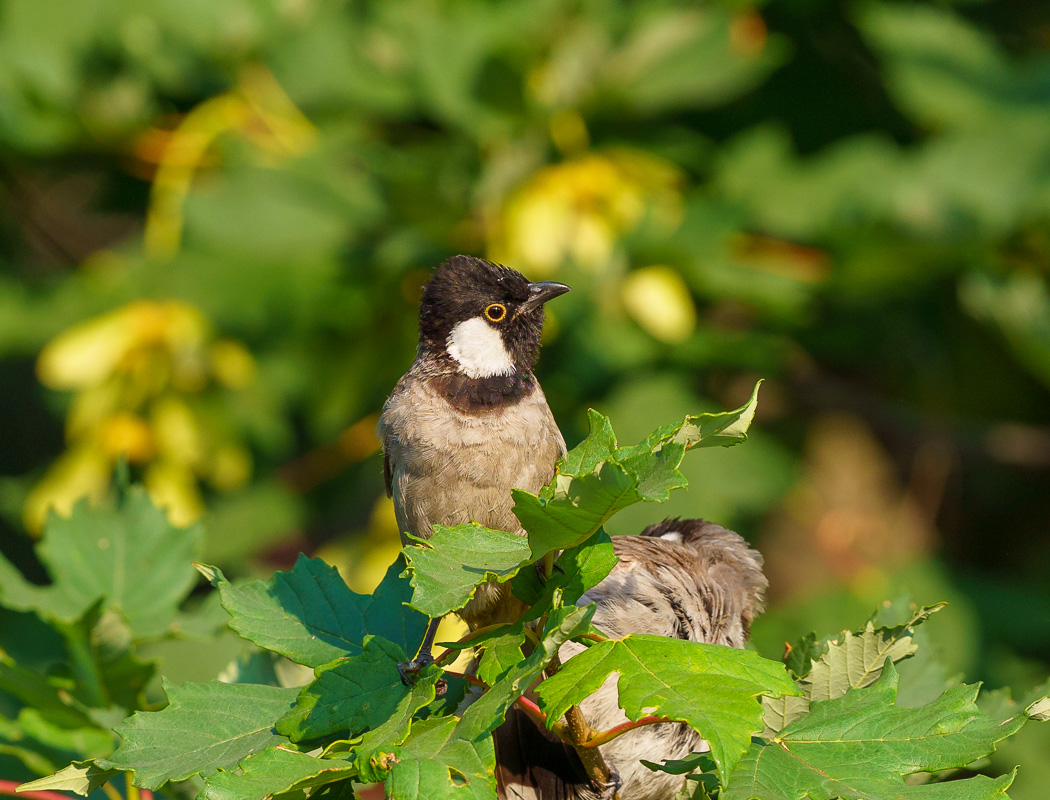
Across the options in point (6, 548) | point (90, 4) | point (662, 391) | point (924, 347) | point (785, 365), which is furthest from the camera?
point (6, 548)

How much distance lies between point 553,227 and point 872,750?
1.97m

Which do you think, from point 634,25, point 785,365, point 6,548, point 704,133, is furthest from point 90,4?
point 6,548

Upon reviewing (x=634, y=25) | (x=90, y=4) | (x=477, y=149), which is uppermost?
(x=90, y=4)

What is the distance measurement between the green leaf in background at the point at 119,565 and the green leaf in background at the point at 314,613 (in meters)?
0.54

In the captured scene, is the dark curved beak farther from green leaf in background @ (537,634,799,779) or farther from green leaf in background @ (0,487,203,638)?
green leaf in background @ (537,634,799,779)

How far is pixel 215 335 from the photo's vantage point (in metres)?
3.13

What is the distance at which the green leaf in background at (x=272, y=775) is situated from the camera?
99 centimetres

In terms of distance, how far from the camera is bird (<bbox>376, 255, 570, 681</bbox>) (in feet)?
5.49

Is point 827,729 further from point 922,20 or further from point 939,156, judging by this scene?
point 922,20

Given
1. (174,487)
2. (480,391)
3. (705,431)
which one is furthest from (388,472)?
(174,487)

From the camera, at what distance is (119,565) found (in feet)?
6.00

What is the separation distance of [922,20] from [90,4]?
2419 mm

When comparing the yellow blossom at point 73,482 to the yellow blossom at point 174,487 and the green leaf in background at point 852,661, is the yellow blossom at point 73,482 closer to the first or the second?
the yellow blossom at point 174,487

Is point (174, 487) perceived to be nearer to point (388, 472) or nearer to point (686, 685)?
point (388, 472)
